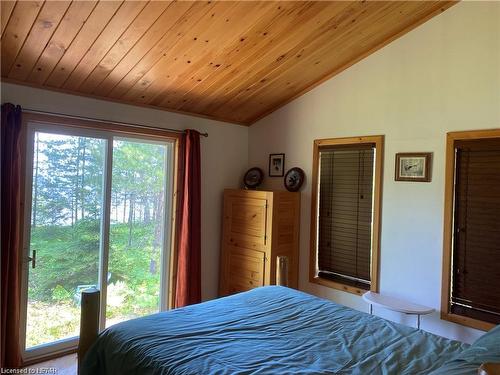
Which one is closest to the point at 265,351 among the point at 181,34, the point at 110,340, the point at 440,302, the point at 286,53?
the point at 110,340

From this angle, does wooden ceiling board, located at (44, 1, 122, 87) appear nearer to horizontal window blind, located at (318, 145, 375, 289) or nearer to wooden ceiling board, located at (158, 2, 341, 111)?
wooden ceiling board, located at (158, 2, 341, 111)

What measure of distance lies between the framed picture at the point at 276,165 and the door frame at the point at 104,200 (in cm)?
111

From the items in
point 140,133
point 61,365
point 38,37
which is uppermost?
point 38,37

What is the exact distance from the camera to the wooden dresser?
3701 mm

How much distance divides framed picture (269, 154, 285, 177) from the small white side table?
5.23 feet

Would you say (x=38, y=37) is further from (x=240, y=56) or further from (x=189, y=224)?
(x=189, y=224)

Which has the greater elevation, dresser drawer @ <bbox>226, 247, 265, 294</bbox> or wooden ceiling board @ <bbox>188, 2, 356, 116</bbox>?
wooden ceiling board @ <bbox>188, 2, 356, 116</bbox>

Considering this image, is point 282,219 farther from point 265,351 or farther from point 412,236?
point 265,351

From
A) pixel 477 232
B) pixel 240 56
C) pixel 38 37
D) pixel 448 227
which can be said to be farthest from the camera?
pixel 240 56

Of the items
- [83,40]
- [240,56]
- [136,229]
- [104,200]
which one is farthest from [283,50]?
[136,229]

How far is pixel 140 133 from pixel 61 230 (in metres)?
1.12

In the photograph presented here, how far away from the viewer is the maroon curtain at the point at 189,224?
147 inches

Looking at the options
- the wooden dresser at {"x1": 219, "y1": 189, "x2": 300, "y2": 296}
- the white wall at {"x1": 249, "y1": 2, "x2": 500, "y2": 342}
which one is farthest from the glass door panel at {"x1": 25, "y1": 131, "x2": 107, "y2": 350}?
the white wall at {"x1": 249, "y1": 2, "x2": 500, "y2": 342}

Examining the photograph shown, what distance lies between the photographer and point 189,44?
271cm
